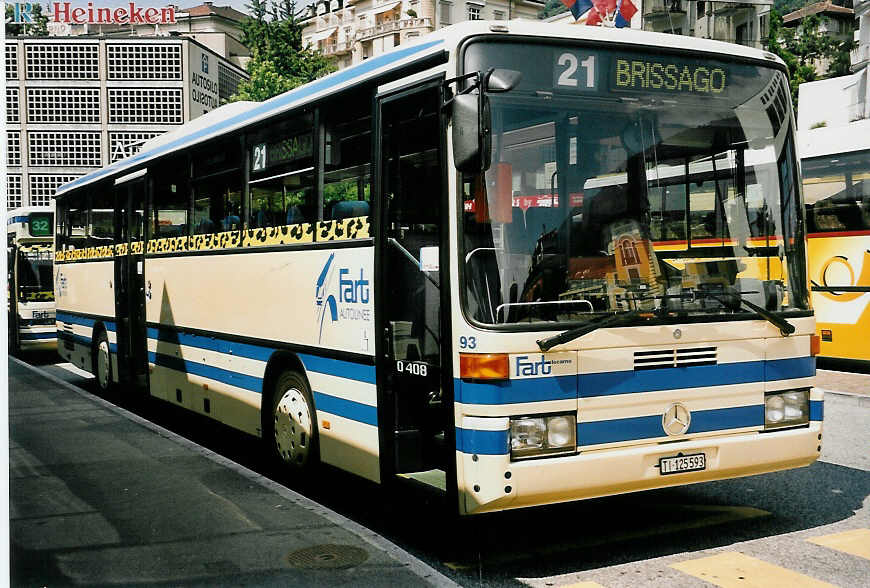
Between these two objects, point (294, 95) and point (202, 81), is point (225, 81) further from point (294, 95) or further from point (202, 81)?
point (294, 95)

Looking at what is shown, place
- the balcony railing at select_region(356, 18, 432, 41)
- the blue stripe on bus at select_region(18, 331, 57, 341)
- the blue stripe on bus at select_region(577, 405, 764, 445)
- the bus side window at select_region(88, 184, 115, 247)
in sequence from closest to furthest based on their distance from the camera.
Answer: the blue stripe on bus at select_region(577, 405, 764, 445) → the bus side window at select_region(88, 184, 115, 247) → the blue stripe on bus at select_region(18, 331, 57, 341) → the balcony railing at select_region(356, 18, 432, 41)

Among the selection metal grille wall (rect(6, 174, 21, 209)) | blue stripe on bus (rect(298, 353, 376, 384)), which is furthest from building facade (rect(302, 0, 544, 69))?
blue stripe on bus (rect(298, 353, 376, 384))

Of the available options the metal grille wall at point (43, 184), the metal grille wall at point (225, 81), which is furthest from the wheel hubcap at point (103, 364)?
the metal grille wall at point (225, 81)

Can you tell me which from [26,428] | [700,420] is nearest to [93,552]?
[700,420]

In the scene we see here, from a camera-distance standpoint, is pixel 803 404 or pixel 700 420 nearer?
pixel 700 420

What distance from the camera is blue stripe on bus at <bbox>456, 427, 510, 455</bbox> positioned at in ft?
19.2

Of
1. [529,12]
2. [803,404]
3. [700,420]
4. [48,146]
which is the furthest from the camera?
[529,12]

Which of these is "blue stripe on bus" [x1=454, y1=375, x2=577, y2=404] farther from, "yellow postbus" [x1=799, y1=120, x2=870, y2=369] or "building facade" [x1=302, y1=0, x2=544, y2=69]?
"building facade" [x1=302, y1=0, x2=544, y2=69]

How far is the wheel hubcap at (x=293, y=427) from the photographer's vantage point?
8289 millimetres

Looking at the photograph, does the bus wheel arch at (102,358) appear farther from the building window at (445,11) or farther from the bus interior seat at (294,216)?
the building window at (445,11)

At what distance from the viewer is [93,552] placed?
21.3 ft

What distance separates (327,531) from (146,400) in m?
8.86

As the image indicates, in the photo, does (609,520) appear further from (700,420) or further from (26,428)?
(26,428)

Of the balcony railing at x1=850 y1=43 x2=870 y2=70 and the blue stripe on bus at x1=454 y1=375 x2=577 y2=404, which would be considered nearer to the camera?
the blue stripe on bus at x1=454 y1=375 x2=577 y2=404
